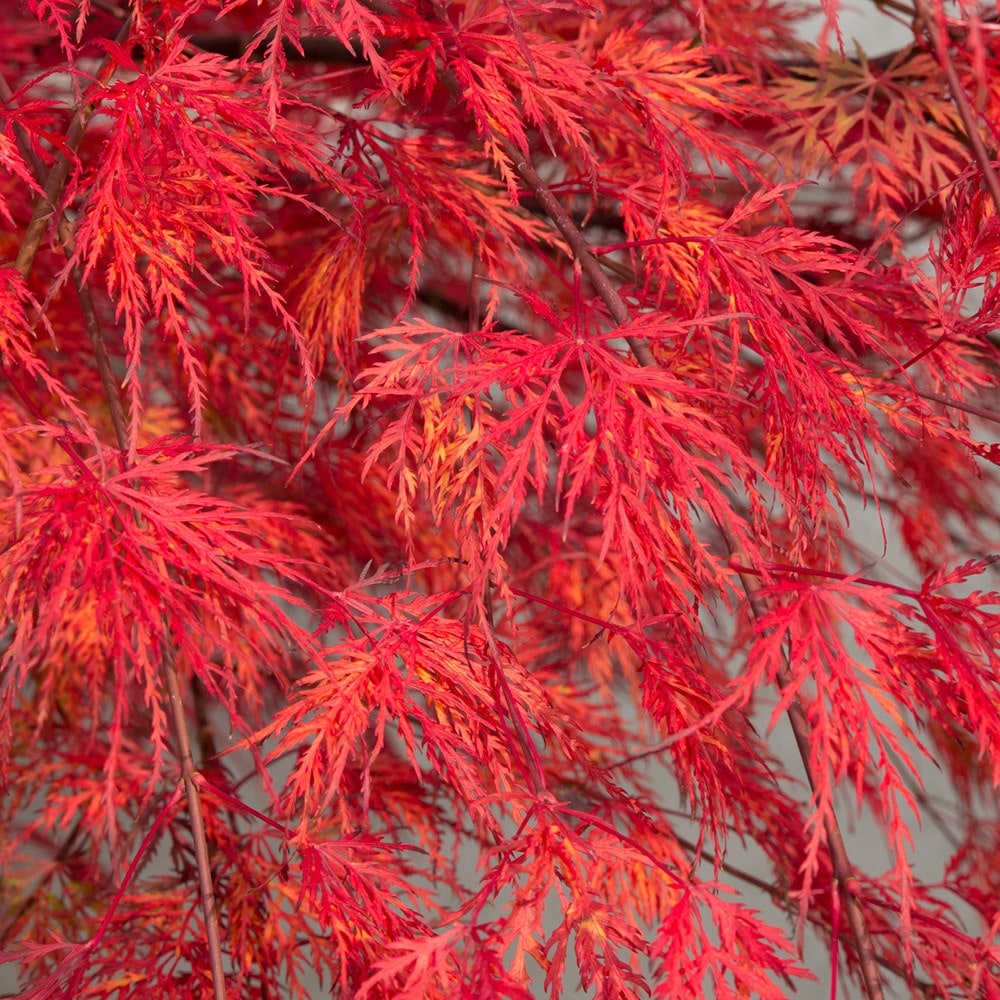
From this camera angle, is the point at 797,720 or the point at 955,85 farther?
the point at 797,720

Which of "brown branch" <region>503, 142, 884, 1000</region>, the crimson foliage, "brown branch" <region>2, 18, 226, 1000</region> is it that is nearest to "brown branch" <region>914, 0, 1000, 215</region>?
the crimson foliage

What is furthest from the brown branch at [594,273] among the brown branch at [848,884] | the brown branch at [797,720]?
the brown branch at [848,884]

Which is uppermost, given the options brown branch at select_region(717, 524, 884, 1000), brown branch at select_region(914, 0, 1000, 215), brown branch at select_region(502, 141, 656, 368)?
brown branch at select_region(914, 0, 1000, 215)

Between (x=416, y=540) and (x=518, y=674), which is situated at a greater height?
(x=518, y=674)

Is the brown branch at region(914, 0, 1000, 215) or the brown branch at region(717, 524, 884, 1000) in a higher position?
the brown branch at region(914, 0, 1000, 215)

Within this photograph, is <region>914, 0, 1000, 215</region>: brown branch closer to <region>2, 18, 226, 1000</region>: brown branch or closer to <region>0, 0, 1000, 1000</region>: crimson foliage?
<region>0, 0, 1000, 1000</region>: crimson foliage

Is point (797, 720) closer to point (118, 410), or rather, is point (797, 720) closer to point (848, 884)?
point (848, 884)

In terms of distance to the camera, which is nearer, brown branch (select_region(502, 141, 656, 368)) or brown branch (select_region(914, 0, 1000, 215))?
brown branch (select_region(914, 0, 1000, 215))

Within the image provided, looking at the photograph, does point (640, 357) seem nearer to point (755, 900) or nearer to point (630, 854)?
point (630, 854)

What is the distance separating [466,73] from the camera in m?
0.62

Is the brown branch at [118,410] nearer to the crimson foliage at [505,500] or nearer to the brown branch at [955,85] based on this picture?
the crimson foliage at [505,500]

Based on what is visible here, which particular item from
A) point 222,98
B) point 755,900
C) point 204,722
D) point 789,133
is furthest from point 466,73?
point 755,900

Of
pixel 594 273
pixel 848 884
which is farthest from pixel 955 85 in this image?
pixel 848 884

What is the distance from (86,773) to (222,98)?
788 millimetres
